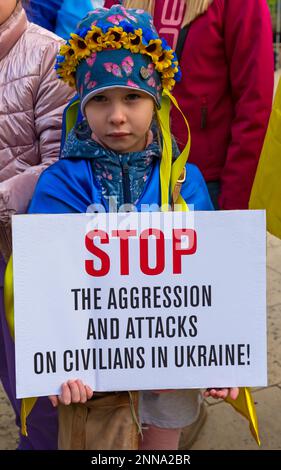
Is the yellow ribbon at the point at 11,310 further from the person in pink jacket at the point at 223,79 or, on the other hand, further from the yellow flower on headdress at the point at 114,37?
the person in pink jacket at the point at 223,79

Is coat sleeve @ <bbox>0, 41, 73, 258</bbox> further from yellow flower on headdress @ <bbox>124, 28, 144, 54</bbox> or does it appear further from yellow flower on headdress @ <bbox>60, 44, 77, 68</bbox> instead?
yellow flower on headdress @ <bbox>124, 28, 144, 54</bbox>

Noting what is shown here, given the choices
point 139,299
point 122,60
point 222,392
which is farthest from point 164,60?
point 222,392

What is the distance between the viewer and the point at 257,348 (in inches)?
71.9


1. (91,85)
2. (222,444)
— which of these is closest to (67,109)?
(91,85)

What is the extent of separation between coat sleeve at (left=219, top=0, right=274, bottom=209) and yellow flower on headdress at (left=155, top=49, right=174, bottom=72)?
0.54 meters

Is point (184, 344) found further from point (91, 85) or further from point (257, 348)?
point (91, 85)

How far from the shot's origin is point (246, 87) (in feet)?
8.05

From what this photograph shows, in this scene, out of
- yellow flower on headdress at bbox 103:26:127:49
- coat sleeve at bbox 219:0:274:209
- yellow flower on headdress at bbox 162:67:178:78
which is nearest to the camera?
yellow flower on headdress at bbox 103:26:127:49

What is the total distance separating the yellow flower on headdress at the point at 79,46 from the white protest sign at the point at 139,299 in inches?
19.8

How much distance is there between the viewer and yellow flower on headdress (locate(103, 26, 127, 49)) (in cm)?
188

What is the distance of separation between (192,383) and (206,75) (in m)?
1.20

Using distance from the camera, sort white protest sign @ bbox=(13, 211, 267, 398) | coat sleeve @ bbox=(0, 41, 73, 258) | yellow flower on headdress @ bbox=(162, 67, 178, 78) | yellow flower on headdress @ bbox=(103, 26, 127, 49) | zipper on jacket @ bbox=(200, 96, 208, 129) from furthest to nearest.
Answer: zipper on jacket @ bbox=(200, 96, 208, 129) < coat sleeve @ bbox=(0, 41, 73, 258) < yellow flower on headdress @ bbox=(162, 67, 178, 78) < yellow flower on headdress @ bbox=(103, 26, 127, 49) < white protest sign @ bbox=(13, 211, 267, 398)

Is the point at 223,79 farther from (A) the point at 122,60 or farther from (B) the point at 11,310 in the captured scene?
(B) the point at 11,310

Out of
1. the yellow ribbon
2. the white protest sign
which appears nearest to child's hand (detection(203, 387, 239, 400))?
the white protest sign
